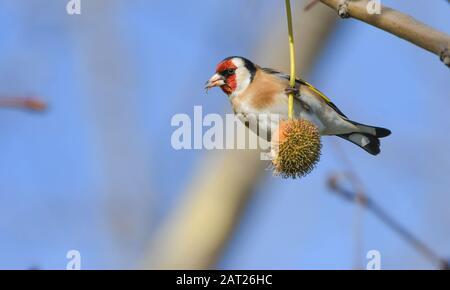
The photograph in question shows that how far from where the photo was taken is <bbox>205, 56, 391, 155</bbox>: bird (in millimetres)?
2969

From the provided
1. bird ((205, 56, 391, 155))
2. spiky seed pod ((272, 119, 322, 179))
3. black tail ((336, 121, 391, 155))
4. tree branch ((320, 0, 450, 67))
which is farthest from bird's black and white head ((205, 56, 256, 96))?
tree branch ((320, 0, 450, 67))

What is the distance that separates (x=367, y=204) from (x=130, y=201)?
436cm

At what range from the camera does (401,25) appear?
1.75 metres

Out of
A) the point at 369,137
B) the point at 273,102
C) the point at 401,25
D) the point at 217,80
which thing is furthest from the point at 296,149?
the point at 369,137

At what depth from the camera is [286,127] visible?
229cm

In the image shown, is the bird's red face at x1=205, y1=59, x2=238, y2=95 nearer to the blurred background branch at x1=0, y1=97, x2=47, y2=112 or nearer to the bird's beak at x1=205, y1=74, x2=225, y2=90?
the bird's beak at x1=205, y1=74, x2=225, y2=90

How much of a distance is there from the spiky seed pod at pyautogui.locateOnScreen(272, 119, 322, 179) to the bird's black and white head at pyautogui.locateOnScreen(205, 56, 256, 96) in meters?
0.95

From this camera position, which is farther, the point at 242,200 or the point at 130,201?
the point at 130,201

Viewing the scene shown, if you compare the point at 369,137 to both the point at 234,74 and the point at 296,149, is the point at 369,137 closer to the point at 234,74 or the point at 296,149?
the point at 234,74

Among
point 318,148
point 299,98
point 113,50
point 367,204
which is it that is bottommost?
point 367,204

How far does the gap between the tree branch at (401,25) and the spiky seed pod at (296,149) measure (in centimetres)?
50
